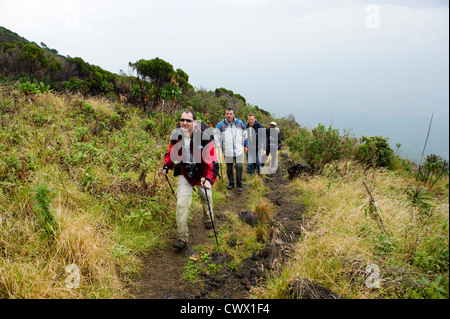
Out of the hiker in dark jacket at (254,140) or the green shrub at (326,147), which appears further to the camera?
the green shrub at (326,147)

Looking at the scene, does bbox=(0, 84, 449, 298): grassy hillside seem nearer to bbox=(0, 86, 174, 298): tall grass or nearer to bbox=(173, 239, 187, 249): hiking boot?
bbox=(0, 86, 174, 298): tall grass

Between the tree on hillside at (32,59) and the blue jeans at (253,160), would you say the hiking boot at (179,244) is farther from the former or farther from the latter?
the tree on hillside at (32,59)

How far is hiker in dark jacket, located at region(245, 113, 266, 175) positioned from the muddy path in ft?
10.0

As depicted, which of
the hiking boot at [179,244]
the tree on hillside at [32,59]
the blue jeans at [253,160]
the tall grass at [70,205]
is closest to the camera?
the tall grass at [70,205]

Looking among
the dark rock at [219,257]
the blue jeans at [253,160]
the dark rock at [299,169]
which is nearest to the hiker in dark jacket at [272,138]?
the blue jeans at [253,160]

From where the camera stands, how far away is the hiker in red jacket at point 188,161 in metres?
4.07

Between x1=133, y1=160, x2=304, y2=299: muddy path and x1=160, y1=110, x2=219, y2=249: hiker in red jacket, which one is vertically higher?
x1=160, y1=110, x2=219, y2=249: hiker in red jacket

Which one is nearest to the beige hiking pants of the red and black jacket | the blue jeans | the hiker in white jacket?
the red and black jacket

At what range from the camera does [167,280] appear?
3.38m

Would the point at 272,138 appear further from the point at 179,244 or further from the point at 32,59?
the point at 32,59

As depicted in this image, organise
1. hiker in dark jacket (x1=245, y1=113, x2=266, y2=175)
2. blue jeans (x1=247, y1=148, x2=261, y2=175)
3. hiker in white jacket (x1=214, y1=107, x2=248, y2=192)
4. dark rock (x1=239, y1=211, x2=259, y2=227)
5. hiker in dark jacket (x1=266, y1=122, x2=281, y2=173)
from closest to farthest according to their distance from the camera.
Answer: dark rock (x1=239, y1=211, x2=259, y2=227)
hiker in white jacket (x1=214, y1=107, x2=248, y2=192)
hiker in dark jacket (x1=245, y1=113, x2=266, y2=175)
blue jeans (x1=247, y1=148, x2=261, y2=175)
hiker in dark jacket (x1=266, y1=122, x2=281, y2=173)

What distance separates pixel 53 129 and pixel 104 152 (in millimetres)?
1692

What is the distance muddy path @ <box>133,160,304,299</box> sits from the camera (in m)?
3.15

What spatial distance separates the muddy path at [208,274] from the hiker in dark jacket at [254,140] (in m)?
3.06
